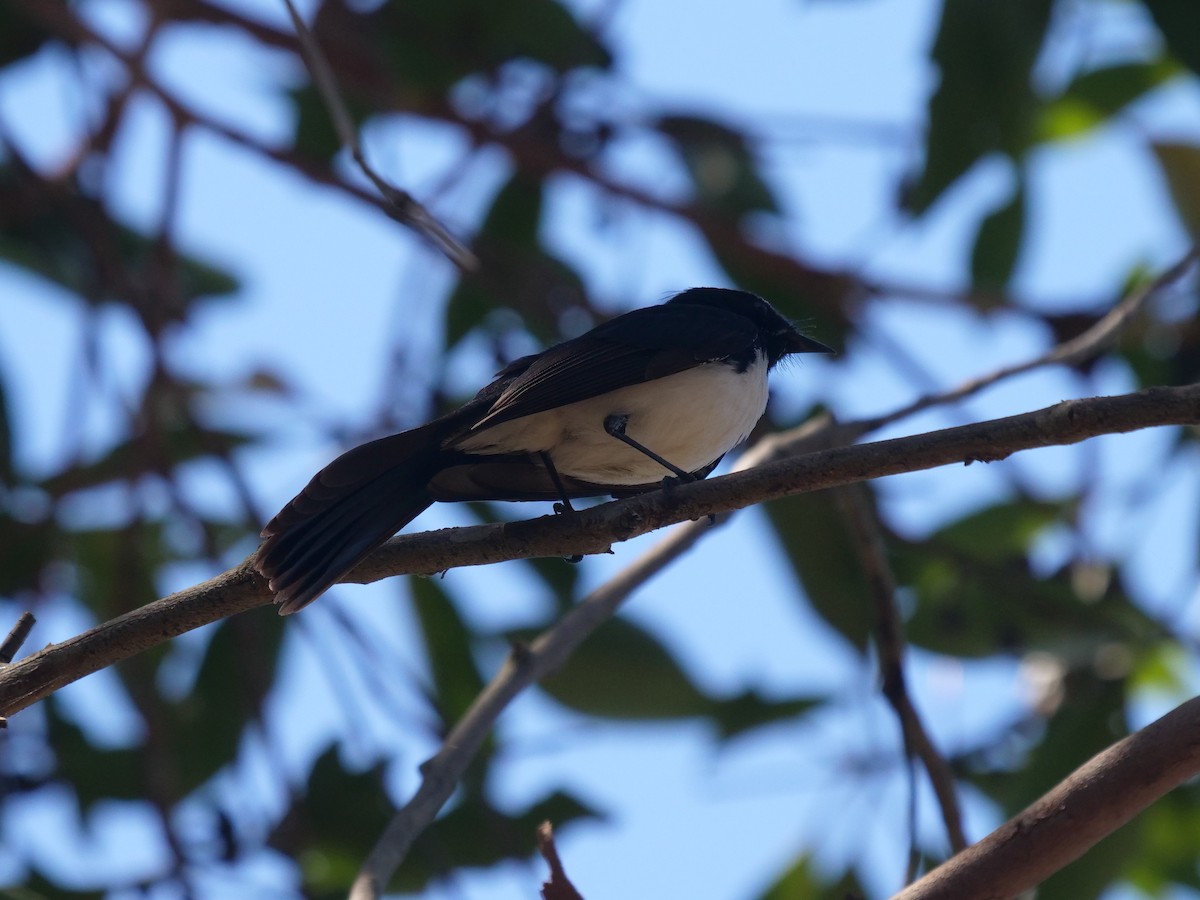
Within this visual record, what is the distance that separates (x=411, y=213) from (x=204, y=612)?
1.41m

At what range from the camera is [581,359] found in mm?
3916

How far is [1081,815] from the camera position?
95.9 inches

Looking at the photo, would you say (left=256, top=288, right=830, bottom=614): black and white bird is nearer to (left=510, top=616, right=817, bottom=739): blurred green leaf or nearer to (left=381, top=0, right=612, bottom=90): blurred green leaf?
(left=510, top=616, right=817, bottom=739): blurred green leaf

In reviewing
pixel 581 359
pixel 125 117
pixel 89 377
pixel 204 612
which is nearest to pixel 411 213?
pixel 581 359

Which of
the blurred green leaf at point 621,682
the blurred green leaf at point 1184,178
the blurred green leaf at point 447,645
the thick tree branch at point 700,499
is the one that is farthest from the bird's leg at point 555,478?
the blurred green leaf at point 1184,178

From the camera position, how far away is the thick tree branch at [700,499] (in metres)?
2.51

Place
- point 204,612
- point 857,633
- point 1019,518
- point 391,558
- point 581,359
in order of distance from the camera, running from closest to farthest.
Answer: point 204,612 → point 391,558 → point 581,359 → point 857,633 → point 1019,518

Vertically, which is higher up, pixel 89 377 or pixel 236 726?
pixel 89 377

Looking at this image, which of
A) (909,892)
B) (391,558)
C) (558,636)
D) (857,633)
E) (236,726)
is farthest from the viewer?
(236,726)

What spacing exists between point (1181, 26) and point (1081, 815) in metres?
3.20

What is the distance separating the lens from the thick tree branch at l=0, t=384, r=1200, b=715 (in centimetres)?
251

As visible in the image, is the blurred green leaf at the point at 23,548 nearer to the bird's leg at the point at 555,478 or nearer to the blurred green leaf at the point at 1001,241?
the bird's leg at the point at 555,478

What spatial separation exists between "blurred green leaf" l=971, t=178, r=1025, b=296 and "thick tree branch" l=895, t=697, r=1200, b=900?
3961 mm

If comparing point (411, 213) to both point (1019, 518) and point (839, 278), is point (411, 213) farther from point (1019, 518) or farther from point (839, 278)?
point (1019, 518)
